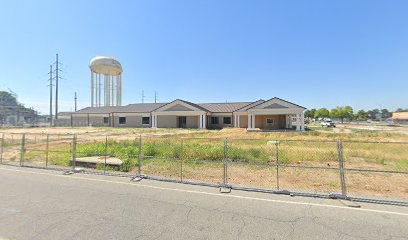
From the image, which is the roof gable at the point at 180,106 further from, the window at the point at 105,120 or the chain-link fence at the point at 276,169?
the chain-link fence at the point at 276,169

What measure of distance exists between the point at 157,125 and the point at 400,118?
4010 inches

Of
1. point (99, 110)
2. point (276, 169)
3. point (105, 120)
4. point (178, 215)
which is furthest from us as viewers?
point (99, 110)

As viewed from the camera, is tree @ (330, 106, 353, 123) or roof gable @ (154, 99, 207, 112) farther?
tree @ (330, 106, 353, 123)

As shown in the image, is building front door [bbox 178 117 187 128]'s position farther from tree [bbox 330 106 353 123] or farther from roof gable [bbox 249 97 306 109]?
tree [bbox 330 106 353 123]

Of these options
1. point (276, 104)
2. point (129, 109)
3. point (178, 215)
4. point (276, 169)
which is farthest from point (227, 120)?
point (178, 215)

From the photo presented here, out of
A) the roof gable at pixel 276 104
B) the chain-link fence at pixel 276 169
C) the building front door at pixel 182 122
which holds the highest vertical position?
the roof gable at pixel 276 104

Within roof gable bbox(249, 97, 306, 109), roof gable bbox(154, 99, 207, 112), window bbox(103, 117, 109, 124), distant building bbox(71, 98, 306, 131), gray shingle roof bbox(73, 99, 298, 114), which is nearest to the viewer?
roof gable bbox(249, 97, 306, 109)

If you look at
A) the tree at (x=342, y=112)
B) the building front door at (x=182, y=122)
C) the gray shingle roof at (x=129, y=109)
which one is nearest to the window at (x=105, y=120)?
the gray shingle roof at (x=129, y=109)

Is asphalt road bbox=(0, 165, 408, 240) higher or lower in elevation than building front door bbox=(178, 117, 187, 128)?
lower

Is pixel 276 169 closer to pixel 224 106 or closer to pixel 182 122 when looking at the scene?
pixel 182 122

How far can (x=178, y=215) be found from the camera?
441cm

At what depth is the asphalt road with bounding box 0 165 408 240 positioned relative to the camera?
3.66 m

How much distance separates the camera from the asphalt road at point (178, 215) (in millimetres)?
3658

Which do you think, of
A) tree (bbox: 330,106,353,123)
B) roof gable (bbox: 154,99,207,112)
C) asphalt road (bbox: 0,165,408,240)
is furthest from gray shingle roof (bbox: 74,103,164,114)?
tree (bbox: 330,106,353,123)
